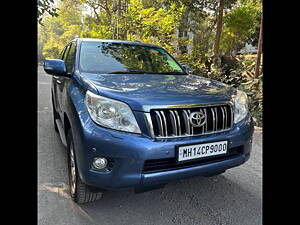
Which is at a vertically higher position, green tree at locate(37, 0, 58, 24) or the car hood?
green tree at locate(37, 0, 58, 24)

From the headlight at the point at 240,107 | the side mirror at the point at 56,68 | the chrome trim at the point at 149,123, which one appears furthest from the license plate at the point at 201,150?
the side mirror at the point at 56,68

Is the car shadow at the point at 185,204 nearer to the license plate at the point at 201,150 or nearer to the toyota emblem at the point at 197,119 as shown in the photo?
the license plate at the point at 201,150

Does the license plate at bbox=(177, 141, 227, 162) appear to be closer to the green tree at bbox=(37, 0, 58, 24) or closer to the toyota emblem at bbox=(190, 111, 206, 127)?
the toyota emblem at bbox=(190, 111, 206, 127)

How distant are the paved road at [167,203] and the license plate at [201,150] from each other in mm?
602

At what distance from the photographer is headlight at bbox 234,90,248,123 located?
228 centimetres

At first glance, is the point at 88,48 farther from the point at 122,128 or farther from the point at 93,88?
the point at 122,128

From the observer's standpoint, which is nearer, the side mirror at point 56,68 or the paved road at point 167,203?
the paved road at point 167,203

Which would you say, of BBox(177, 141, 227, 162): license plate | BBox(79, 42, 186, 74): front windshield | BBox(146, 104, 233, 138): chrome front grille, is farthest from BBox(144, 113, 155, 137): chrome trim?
BBox(79, 42, 186, 74): front windshield

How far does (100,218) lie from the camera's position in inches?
82.2

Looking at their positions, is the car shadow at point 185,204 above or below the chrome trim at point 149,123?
below

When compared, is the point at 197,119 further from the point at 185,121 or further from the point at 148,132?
the point at 148,132

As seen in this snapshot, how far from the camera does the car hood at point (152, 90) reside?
1.88 metres
